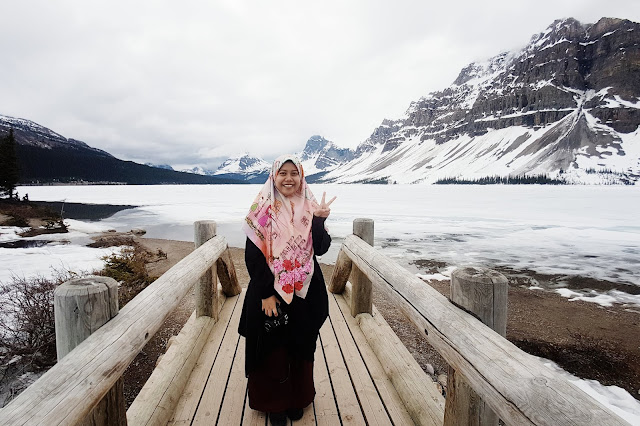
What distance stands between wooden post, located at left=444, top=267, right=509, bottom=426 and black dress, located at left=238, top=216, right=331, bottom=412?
0.93m

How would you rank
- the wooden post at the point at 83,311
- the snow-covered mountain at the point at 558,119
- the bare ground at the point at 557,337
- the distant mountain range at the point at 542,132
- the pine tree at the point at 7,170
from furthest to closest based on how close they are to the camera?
1. the snow-covered mountain at the point at 558,119
2. the distant mountain range at the point at 542,132
3. the pine tree at the point at 7,170
4. the bare ground at the point at 557,337
5. the wooden post at the point at 83,311

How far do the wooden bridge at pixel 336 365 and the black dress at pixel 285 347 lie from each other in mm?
171

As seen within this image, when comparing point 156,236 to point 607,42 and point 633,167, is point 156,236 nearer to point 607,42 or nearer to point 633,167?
point 633,167

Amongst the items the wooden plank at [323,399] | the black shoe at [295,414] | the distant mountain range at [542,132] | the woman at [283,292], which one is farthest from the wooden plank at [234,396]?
the distant mountain range at [542,132]

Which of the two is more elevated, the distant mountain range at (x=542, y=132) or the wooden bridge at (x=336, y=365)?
the distant mountain range at (x=542, y=132)

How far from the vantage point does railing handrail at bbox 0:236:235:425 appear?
102cm

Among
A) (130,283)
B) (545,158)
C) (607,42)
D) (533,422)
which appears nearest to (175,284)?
(533,422)

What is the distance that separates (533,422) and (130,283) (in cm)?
762

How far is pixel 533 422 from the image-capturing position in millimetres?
1015

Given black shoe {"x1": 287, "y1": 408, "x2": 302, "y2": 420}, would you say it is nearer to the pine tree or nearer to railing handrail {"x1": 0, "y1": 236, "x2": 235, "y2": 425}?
railing handrail {"x1": 0, "y1": 236, "x2": 235, "y2": 425}

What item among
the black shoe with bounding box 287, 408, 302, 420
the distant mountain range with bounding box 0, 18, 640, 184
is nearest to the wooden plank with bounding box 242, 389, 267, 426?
the black shoe with bounding box 287, 408, 302, 420

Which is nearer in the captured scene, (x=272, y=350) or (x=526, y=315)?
(x=272, y=350)

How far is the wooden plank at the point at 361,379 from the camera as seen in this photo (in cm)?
235

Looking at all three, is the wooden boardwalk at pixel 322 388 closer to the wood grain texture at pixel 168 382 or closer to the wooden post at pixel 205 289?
the wood grain texture at pixel 168 382
